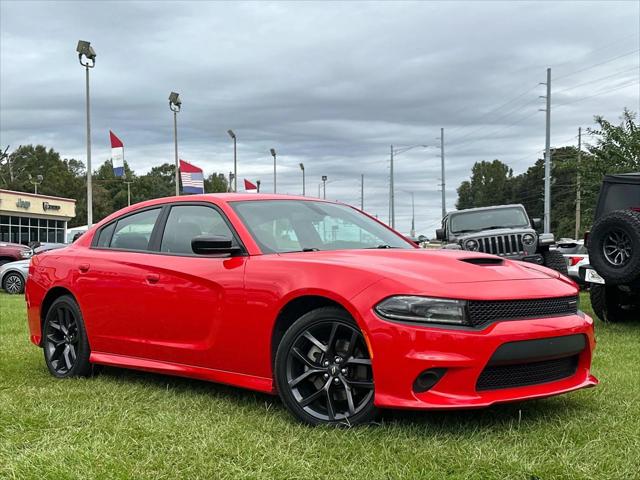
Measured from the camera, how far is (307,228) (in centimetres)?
521

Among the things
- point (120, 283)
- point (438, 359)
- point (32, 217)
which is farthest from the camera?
point (32, 217)

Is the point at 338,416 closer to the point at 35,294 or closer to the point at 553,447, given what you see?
the point at 553,447

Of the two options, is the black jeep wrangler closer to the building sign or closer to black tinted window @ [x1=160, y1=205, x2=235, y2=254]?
black tinted window @ [x1=160, y1=205, x2=235, y2=254]

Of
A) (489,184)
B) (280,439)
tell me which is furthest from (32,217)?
(489,184)

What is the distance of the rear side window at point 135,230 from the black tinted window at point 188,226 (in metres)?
0.21

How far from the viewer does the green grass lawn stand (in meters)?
3.52

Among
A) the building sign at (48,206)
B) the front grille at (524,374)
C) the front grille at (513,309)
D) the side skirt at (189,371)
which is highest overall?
the building sign at (48,206)

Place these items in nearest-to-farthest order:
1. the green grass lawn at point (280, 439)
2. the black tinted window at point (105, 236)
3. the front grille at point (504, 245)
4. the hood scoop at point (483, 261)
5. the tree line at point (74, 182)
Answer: the green grass lawn at point (280, 439)
the hood scoop at point (483, 261)
the black tinted window at point (105, 236)
the front grille at point (504, 245)
the tree line at point (74, 182)

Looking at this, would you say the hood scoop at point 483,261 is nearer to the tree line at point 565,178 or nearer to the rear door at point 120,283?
the rear door at point 120,283

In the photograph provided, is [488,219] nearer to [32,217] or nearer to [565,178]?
[32,217]

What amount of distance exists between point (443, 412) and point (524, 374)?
2.06 ft

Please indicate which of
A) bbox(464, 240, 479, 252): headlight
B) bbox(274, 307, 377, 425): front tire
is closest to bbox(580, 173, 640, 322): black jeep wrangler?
bbox(464, 240, 479, 252): headlight

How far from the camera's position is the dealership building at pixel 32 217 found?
176 ft

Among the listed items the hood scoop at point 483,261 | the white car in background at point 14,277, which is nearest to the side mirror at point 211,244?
the hood scoop at point 483,261
